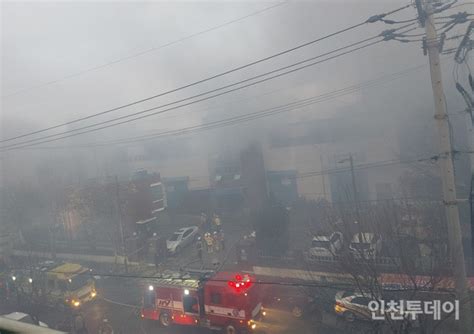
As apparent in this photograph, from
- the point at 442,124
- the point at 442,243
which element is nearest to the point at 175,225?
the point at 442,243

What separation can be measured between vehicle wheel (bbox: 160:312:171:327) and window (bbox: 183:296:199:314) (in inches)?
17.7

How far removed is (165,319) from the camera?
6207mm

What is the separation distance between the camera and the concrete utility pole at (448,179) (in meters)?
3.00

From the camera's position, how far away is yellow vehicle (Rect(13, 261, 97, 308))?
24.1ft

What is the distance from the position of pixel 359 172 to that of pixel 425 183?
2.60 metres

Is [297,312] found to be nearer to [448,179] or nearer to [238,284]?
[238,284]

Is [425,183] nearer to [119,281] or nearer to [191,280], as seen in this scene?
[191,280]

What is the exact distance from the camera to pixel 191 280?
6.01 metres

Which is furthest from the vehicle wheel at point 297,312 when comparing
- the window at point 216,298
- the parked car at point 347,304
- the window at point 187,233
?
the window at point 187,233

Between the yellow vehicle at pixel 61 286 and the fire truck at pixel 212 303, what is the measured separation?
228cm

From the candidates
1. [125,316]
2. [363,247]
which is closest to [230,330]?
[125,316]

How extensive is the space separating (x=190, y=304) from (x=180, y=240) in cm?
478

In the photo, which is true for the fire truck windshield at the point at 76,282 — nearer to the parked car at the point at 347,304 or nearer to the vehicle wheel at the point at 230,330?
the vehicle wheel at the point at 230,330

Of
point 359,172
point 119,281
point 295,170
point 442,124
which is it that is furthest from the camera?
point 295,170
